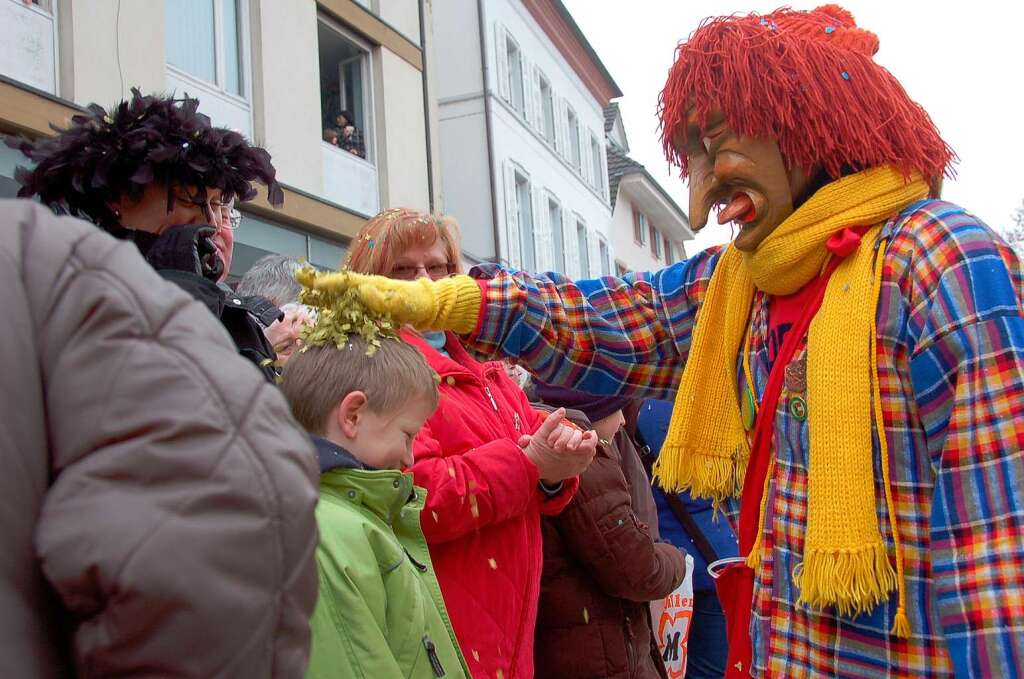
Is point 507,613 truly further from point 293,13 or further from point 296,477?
point 293,13

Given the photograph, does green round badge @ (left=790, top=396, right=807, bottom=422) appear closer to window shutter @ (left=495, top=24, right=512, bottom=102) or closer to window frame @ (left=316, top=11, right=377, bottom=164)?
window frame @ (left=316, top=11, right=377, bottom=164)

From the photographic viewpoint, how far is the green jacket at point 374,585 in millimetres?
1903

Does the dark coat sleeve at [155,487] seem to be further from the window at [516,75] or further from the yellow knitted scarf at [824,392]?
A: the window at [516,75]

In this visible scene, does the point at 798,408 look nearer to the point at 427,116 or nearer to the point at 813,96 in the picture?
the point at 813,96

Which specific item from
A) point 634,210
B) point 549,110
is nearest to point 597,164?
point 634,210

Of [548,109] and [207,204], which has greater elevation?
[548,109]

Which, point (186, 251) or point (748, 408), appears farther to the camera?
point (186, 251)

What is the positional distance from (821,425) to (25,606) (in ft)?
4.88

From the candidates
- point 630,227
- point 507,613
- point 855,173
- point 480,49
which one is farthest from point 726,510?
point 630,227

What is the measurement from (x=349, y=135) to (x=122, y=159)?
923 cm

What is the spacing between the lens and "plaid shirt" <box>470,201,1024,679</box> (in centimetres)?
170

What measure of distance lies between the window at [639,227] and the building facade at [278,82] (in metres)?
13.4

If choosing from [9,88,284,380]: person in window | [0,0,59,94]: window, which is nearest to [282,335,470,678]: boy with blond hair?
[9,88,284,380]: person in window

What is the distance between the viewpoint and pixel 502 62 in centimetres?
1734
